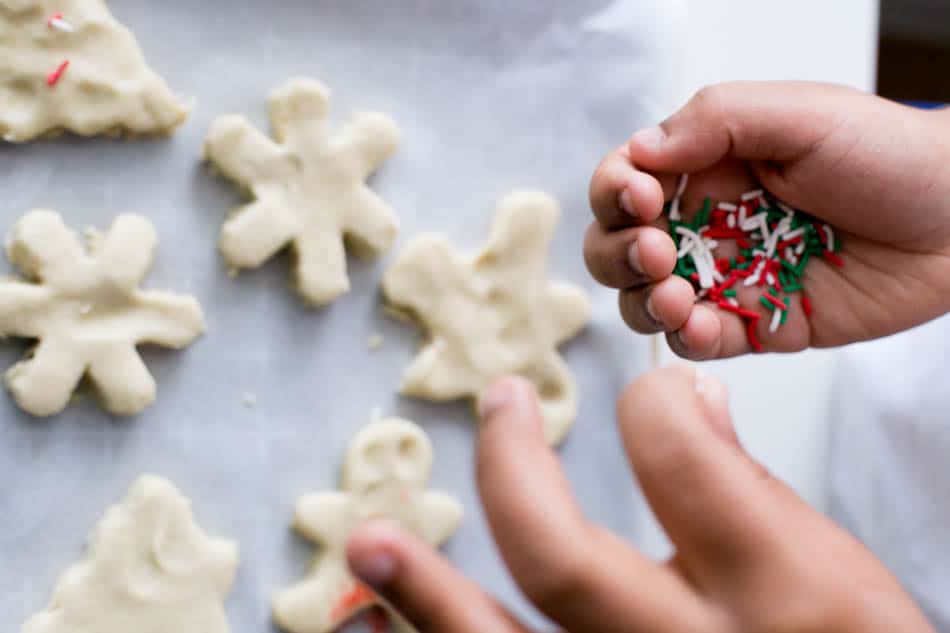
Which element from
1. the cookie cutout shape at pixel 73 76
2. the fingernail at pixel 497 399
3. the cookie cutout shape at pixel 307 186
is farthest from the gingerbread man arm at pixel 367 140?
the fingernail at pixel 497 399

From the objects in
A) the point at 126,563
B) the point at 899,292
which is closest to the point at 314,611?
the point at 126,563

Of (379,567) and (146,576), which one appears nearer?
(379,567)

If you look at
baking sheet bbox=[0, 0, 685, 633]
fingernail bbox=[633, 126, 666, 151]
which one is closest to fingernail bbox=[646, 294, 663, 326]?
fingernail bbox=[633, 126, 666, 151]

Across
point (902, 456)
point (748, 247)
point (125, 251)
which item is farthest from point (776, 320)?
point (125, 251)

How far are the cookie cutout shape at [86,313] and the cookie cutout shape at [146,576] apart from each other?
82mm

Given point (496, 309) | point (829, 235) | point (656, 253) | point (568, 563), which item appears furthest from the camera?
point (496, 309)

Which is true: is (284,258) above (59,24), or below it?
below

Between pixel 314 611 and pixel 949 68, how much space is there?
1036 millimetres

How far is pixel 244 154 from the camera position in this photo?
31.1 inches

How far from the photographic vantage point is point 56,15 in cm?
74

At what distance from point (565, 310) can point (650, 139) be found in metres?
0.25

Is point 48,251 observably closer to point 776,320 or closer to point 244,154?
point 244,154

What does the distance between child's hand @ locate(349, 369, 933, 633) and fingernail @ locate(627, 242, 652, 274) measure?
0.29m

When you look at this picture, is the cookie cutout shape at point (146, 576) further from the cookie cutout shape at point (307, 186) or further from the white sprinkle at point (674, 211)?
the white sprinkle at point (674, 211)
